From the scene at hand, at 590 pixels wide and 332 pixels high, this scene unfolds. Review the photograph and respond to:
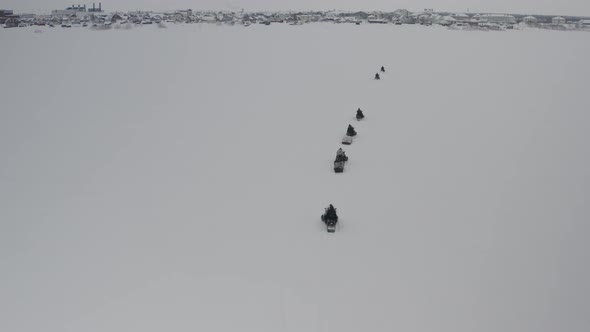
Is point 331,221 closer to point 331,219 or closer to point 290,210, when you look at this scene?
point 331,219

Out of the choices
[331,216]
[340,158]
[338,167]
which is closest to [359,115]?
[340,158]

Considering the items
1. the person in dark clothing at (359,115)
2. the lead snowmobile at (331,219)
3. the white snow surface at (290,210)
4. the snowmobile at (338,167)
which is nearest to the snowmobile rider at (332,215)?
the lead snowmobile at (331,219)

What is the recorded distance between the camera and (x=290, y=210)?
1052 centimetres

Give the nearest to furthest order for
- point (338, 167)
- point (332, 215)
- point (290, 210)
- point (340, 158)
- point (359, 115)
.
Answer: point (332, 215) < point (290, 210) < point (338, 167) < point (340, 158) < point (359, 115)

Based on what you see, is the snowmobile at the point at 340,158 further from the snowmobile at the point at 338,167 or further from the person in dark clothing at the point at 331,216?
the person in dark clothing at the point at 331,216

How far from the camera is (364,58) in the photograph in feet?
119

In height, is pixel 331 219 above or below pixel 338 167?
below

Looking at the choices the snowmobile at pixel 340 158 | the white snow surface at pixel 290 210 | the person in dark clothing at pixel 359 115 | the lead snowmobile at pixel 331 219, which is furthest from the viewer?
the person in dark clothing at pixel 359 115

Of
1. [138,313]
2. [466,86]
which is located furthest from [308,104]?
[138,313]

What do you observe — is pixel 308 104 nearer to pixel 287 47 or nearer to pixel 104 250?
pixel 104 250

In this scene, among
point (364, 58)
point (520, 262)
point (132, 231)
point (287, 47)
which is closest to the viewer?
point (520, 262)

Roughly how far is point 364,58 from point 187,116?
20.9m

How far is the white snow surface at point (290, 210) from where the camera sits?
7316mm

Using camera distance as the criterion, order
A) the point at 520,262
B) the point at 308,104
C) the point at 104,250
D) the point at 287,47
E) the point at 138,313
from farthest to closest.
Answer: the point at 287,47 < the point at 308,104 < the point at 104,250 < the point at 520,262 < the point at 138,313
